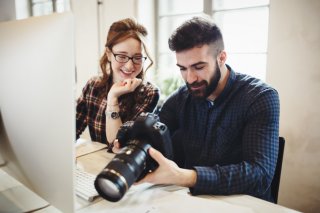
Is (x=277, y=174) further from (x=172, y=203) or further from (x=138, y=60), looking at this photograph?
(x=138, y=60)

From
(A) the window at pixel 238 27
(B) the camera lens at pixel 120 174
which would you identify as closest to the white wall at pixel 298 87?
(A) the window at pixel 238 27

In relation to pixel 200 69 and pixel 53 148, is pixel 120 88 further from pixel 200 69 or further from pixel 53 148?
pixel 53 148

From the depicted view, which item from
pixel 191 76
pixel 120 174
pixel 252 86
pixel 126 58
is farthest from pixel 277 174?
pixel 126 58

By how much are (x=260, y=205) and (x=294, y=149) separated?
4.32 feet

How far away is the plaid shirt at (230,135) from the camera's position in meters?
0.88

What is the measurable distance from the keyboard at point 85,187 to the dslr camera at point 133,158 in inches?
6.3

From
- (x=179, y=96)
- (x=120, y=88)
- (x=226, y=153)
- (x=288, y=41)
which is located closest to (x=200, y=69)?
(x=179, y=96)

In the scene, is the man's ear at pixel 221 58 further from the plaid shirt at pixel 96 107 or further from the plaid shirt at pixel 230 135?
the plaid shirt at pixel 96 107

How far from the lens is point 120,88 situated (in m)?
1.44

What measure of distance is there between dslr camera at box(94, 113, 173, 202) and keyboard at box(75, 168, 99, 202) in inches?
6.3

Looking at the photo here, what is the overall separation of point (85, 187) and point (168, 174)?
26 cm

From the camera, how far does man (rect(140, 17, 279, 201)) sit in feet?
2.88

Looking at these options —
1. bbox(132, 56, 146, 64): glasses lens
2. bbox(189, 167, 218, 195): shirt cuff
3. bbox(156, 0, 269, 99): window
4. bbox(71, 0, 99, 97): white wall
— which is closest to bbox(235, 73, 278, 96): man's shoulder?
bbox(189, 167, 218, 195): shirt cuff

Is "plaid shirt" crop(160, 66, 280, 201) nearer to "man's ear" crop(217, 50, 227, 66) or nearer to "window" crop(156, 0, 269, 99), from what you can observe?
"man's ear" crop(217, 50, 227, 66)
